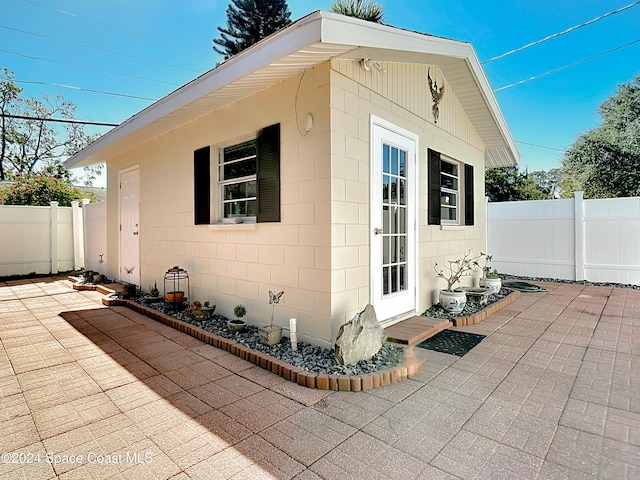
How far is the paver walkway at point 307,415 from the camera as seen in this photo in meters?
1.86

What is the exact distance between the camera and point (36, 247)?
29.2ft

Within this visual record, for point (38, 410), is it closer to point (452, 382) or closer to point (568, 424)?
point (452, 382)

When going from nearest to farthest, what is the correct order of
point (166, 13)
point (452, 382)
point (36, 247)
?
point (452, 382) < point (36, 247) < point (166, 13)

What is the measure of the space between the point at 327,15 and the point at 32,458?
3.48 metres

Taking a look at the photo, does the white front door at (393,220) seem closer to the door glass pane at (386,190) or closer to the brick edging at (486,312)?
the door glass pane at (386,190)

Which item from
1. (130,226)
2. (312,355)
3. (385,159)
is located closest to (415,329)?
(312,355)

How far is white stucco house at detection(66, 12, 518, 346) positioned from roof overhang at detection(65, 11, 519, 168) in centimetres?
2

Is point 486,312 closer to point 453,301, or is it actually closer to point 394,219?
point 453,301

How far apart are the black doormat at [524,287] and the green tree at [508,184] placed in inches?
460

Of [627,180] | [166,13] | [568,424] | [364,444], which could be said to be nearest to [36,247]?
[166,13]

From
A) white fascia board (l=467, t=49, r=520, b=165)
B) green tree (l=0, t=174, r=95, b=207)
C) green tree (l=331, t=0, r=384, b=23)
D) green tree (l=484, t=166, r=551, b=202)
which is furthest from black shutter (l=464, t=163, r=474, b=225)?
green tree (l=484, t=166, r=551, b=202)

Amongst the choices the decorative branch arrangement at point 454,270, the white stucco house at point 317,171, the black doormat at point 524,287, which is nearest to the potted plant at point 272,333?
the white stucco house at point 317,171

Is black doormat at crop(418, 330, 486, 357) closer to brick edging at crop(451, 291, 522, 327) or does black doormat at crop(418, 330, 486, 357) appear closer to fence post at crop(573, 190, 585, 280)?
brick edging at crop(451, 291, 522, 327)

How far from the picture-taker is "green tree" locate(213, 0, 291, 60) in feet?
49.5
